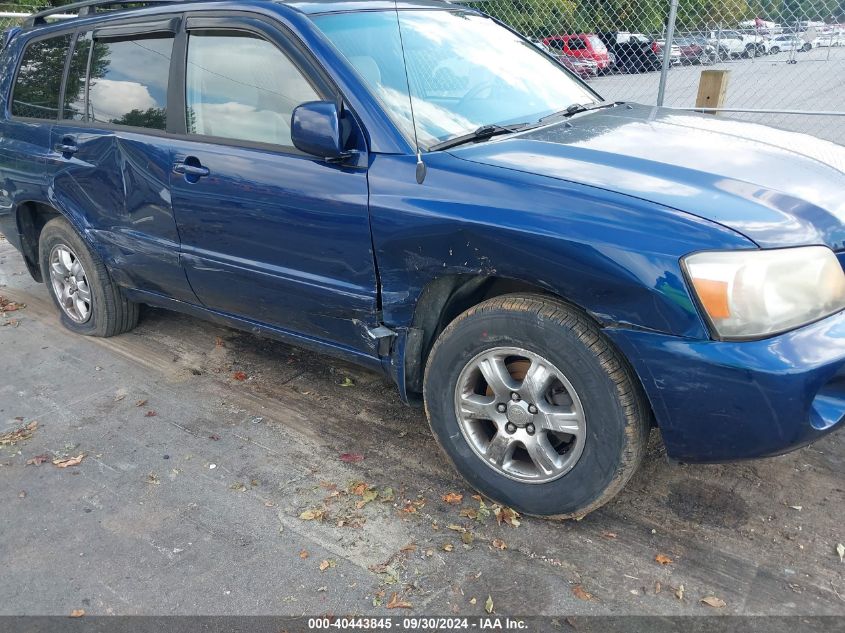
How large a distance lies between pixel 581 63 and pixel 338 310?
5226mm

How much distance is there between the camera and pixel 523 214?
96.7 inches

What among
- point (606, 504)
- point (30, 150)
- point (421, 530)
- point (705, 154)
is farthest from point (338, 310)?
point (30, 150)

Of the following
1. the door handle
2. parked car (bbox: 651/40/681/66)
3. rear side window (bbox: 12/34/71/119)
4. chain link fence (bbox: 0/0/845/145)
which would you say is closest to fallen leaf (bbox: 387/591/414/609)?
the door handle

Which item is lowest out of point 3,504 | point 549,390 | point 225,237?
point 3,504

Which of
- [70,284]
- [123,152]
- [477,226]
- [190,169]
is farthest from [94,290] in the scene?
[477,226]

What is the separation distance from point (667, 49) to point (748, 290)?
15.4 feet

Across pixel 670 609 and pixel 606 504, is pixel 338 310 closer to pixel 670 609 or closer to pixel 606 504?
pixel 606 504

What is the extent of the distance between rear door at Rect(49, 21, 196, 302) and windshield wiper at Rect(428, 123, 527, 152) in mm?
1506

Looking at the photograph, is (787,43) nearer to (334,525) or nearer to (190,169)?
(190,169)

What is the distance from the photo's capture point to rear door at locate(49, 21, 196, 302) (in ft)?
12.0

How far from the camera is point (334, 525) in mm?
2816

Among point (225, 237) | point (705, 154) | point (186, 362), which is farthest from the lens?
point (186, 362)

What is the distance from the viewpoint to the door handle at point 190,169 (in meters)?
3.37

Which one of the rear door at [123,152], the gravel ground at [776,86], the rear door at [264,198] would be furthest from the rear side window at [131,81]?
the gravel ground at [776,86]
